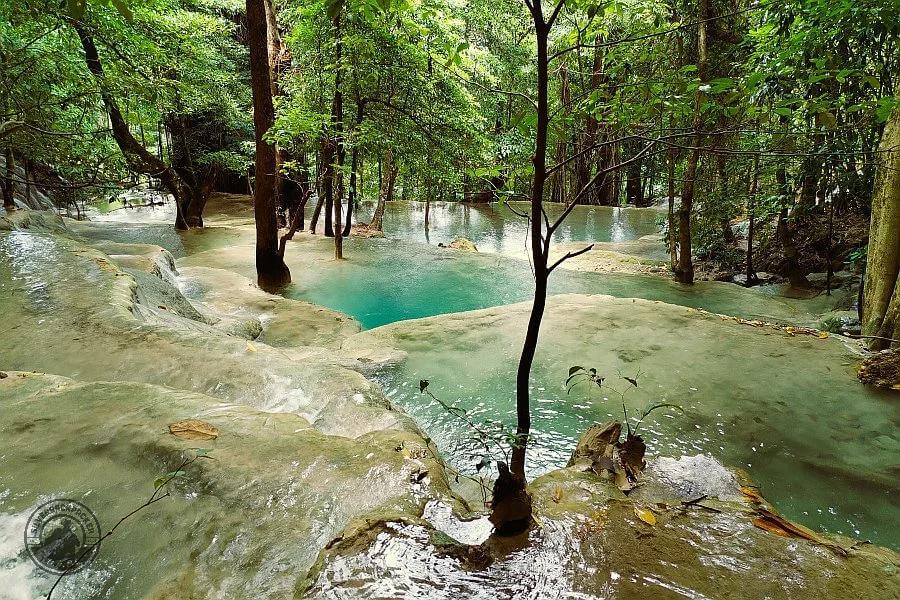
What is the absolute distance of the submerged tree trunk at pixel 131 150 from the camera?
8859mm

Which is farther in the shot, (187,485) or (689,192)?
(689,192)

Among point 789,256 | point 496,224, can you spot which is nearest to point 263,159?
point 789,256

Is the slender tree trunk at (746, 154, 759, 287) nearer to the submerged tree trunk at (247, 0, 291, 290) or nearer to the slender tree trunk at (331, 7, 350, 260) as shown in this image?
the slender tree trunk at (331, 7, 350, 260)

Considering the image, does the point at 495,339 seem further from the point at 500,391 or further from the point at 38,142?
the point at 38,142

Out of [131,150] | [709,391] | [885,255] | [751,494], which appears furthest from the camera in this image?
[131,150]

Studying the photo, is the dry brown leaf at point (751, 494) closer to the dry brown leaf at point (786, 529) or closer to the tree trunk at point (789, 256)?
the dry brown leaf at point (786, 529)

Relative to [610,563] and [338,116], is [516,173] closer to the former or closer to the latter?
[610,563]

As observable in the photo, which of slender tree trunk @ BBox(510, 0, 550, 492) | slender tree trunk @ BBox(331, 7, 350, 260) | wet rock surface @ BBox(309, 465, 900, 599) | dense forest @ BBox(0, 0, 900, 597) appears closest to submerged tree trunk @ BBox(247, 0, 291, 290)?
dense forest @ BBox(0, 0, 900, 597)

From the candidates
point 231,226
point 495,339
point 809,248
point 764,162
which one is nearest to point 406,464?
point 495,339

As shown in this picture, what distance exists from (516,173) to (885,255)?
5.13 meters

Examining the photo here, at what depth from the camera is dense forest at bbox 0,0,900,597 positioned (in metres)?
2.34

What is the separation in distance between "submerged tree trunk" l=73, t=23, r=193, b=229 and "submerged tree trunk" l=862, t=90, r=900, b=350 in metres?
10.9

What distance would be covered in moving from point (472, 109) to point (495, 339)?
554cm

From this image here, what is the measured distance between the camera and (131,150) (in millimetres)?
11625
